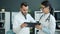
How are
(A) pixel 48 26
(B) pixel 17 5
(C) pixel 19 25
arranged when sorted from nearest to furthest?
(A) pixel 48 26, (C) pixel 19 25, (B) pixel 17 5

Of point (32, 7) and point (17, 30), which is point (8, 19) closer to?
point (32, 7)

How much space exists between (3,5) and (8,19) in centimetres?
69

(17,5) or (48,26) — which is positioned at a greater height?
(17,5)

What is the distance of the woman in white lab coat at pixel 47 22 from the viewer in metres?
2.50

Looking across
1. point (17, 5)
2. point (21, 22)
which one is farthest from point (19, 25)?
point (17, 5)

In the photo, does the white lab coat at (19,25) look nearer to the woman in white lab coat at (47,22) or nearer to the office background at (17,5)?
the woman in white lab coat at (47,22)

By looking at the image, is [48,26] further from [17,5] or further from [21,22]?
[17,5]

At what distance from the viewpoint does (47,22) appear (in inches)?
101

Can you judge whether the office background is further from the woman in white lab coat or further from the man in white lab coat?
the woman in white lab coat

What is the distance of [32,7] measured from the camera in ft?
21.4

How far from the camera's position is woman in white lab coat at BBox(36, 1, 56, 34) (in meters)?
2.50

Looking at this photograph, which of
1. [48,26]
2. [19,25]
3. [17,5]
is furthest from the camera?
[17,5]

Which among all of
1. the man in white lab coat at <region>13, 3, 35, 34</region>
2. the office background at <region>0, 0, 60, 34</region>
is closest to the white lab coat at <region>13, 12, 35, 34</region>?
the man in white lab coat at <region>13, 3, 35, 34</region>

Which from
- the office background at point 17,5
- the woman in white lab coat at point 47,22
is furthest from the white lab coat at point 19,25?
the office background at point 17,5
